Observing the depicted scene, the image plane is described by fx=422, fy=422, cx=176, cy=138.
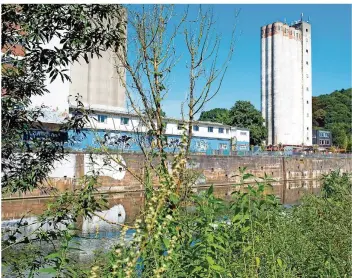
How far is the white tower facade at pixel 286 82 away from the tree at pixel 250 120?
6.75 feet

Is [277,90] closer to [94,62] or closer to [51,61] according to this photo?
[94,62]

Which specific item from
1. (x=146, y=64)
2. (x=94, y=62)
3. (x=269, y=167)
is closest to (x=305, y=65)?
(x=269, y=167)

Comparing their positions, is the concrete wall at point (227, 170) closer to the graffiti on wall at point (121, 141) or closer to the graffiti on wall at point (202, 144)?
the graffiti on wall at point (202, 144)

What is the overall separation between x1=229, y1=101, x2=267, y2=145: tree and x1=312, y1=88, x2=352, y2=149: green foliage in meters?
18.7

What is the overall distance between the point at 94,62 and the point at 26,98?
34155 millimetres

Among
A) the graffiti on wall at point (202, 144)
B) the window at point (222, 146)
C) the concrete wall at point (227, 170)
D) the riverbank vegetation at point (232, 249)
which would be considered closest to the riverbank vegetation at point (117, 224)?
the riverbank vegetation at point (232, 249)

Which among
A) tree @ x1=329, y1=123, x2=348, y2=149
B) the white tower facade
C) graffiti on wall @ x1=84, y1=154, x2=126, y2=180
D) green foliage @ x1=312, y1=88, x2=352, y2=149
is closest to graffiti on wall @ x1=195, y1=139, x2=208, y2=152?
the white tower facade

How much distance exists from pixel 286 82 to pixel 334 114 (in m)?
22.7

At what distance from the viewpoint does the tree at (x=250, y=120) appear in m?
48.3

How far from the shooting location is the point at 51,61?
2.50 metres

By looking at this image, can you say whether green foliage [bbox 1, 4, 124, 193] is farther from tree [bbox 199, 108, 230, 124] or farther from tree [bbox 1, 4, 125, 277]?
tree [bbox 199, 108, 230, 124]

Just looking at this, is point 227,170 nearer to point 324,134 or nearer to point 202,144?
point 202,144

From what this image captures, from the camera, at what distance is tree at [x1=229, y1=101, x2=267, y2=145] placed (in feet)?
159

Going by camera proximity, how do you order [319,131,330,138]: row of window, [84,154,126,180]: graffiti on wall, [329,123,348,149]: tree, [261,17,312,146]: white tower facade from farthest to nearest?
[329,123,348,149]: tree < [319,131,330,138]: row of window < [261,17,312,146]: white tower facade < [84,154,126,180]: graffiti on wall
